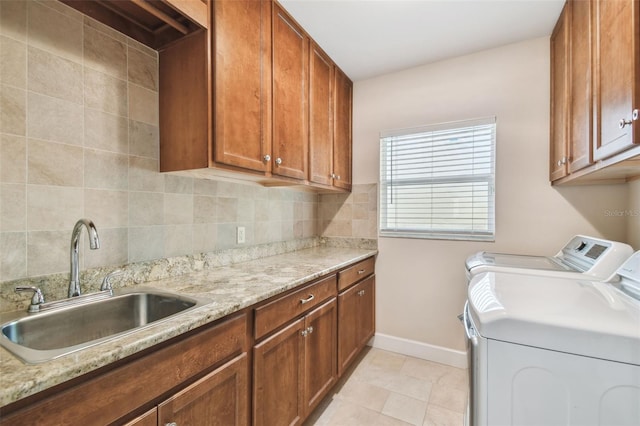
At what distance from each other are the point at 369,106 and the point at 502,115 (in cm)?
104

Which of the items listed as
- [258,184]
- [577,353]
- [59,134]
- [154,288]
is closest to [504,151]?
[577,353]

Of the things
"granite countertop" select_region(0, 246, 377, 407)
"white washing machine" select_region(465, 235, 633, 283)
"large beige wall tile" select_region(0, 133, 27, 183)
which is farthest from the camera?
"white washing machine" select_region(465, 235, 633, 283)

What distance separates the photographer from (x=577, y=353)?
0.78 metres

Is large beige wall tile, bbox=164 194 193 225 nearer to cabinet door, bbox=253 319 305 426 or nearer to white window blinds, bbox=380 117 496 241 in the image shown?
cabinet door, bbox=253 319 305 426

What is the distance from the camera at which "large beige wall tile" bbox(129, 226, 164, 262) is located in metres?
1.29

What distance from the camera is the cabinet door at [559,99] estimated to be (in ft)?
5.39

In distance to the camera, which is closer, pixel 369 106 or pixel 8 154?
pixel 8 154

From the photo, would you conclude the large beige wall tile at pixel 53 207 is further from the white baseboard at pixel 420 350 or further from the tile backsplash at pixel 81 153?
the white baseboard at pixel 420 350

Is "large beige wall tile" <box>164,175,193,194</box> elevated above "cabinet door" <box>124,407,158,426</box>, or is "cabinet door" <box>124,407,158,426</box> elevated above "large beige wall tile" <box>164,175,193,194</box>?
"large beige wall tile" <box>164,175,193,194</box>

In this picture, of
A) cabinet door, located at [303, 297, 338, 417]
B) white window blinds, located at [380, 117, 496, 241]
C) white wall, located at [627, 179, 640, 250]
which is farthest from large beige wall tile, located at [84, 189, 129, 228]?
white wall, located at [627, 179, 640, 250]

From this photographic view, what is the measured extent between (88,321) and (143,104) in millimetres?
962

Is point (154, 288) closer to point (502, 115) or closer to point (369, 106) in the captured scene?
point (369, 106)

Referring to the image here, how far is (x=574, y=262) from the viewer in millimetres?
1521

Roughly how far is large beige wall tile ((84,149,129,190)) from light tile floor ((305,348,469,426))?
162 centimetres
